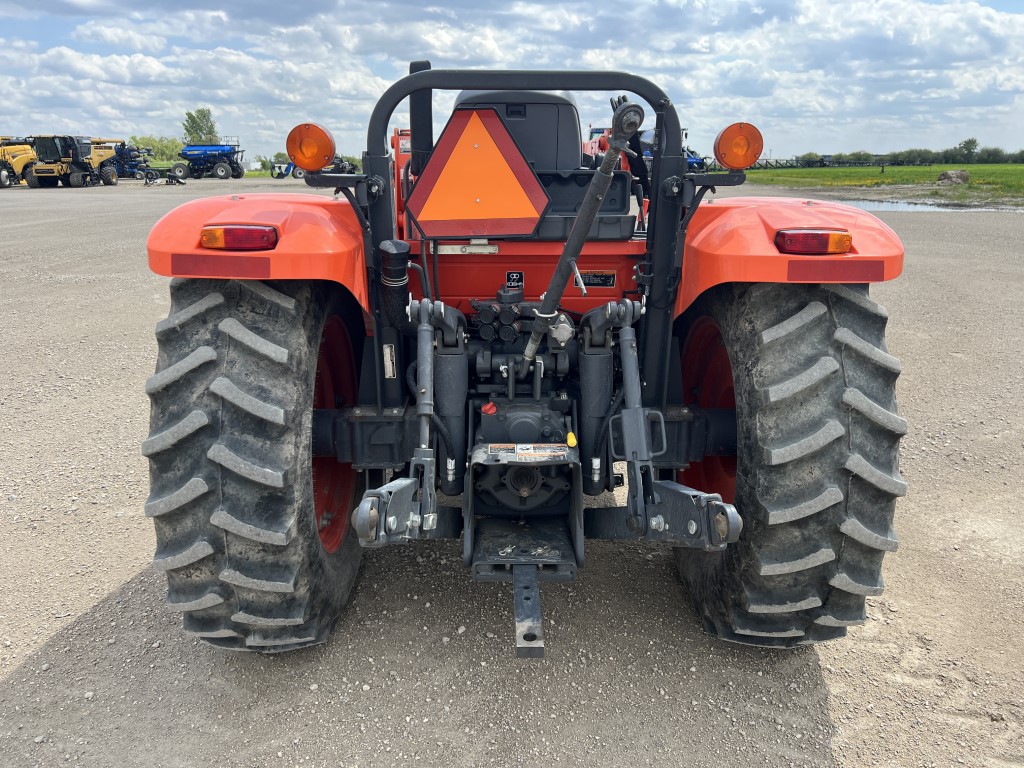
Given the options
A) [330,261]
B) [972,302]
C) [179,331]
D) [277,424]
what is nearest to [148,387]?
[179,331]

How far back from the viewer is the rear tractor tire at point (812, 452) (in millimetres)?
2686

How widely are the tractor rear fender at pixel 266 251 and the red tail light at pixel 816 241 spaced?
5.28ft

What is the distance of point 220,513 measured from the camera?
2.64m

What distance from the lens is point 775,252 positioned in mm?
2701

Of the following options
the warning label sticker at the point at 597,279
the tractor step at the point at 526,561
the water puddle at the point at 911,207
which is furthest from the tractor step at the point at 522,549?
the water puddle at the point at 911,207

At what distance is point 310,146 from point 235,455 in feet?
3.87

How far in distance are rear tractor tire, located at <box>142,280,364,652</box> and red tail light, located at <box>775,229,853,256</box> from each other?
1785 millimetres

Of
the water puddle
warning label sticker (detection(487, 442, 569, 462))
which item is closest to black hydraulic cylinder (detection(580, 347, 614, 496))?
warning label sticker (detection(487, 442, 569, 462))

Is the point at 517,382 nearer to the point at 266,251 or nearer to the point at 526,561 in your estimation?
the point at 526,561

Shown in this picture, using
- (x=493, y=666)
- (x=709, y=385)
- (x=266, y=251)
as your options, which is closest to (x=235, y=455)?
(x=266, y=251)

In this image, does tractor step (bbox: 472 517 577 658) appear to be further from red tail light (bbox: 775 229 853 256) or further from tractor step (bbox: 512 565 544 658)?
red tail light (bbox: 775 229 853 256)

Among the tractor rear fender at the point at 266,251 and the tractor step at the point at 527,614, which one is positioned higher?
the tractor rear fender at the point at 266,251

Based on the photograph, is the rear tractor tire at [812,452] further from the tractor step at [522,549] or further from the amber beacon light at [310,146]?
the amber beacon light at [310,146]

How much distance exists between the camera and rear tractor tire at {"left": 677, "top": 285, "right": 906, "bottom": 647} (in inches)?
106
